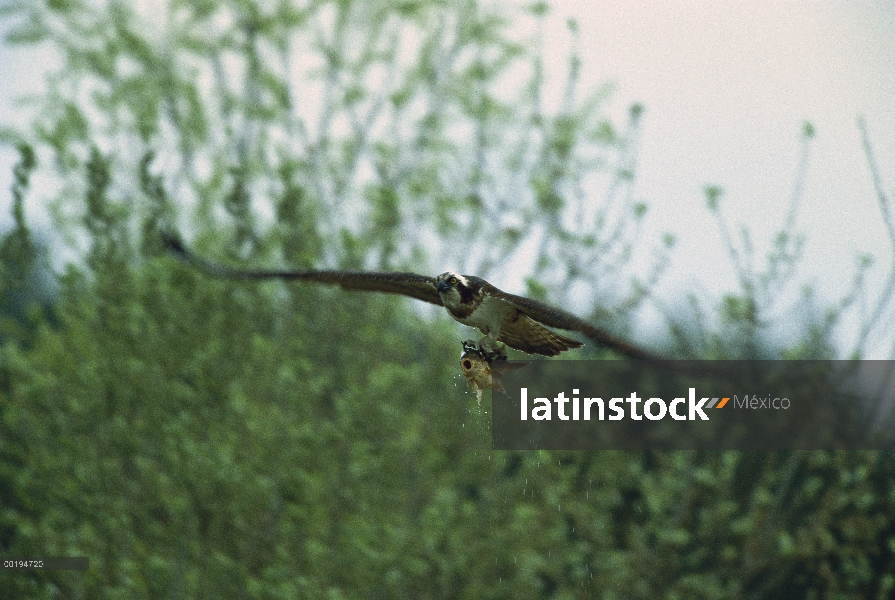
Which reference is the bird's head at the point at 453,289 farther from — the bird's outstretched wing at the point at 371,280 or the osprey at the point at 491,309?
the bird's outstretched wing at the point at 371,280

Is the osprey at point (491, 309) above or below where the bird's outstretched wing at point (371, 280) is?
below

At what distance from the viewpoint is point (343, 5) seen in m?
8.80

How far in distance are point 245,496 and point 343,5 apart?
4400mm

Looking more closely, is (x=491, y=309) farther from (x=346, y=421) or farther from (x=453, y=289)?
(x=346, y=421)

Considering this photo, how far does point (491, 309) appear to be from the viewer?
3004 millimetres

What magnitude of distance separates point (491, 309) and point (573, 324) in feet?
1.18

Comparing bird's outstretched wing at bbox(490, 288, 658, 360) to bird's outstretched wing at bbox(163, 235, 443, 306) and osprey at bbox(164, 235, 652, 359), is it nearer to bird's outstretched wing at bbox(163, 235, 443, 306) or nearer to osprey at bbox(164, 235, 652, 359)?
osprey at bbox(164, 235, 652, 359)

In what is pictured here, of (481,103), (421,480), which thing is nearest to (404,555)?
(421,480)

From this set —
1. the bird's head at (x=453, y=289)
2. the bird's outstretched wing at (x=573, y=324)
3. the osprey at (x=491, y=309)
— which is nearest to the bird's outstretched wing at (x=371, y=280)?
the osprey at (x=491, y=309)

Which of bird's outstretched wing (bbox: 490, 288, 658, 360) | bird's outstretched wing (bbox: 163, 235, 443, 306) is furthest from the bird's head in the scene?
bird's outstretched wing (bbox: 163, 235, 443, 306)

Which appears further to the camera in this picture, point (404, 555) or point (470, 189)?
point (470, 189)

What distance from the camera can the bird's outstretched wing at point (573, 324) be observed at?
8.70ft

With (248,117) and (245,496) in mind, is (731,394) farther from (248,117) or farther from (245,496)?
(248,117)

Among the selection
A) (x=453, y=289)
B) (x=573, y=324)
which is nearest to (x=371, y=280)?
(x=453, y=289)
